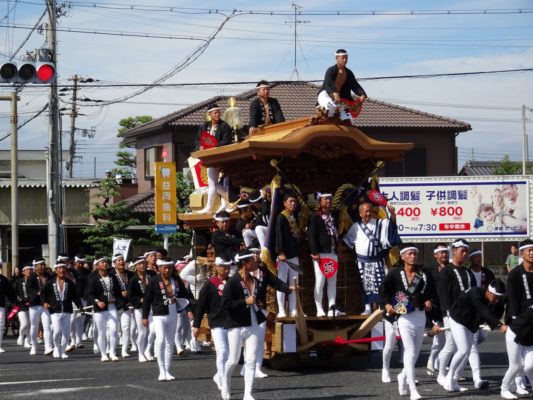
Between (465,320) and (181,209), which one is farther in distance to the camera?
(181,209)

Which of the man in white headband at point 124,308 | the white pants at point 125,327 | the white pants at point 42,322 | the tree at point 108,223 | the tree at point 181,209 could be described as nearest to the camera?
the man in white headband at point 124,308

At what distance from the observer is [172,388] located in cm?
1514

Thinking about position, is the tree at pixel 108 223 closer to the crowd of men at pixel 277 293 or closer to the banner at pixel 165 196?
the banner at pixel 165 196

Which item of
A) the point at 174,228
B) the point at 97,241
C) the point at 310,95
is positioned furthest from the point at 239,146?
the point at 310,95

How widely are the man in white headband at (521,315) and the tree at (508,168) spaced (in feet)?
158

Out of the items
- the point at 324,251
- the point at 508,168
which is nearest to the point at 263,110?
the point at 324,251

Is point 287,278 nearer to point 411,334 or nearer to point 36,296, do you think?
point 411,334

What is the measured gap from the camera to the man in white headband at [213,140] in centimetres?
1938

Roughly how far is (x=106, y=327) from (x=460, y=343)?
8.84 meters

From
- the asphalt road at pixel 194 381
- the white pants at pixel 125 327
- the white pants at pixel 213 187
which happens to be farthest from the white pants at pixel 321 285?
the white pants at pixel 125 327

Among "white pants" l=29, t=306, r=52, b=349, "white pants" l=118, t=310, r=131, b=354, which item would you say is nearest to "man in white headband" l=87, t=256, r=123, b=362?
"white pants" l=118, t=310, r=131, b=354

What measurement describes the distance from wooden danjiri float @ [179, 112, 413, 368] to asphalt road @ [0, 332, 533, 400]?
52 cm

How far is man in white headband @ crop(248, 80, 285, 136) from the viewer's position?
18719mm

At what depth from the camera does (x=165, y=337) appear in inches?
658
